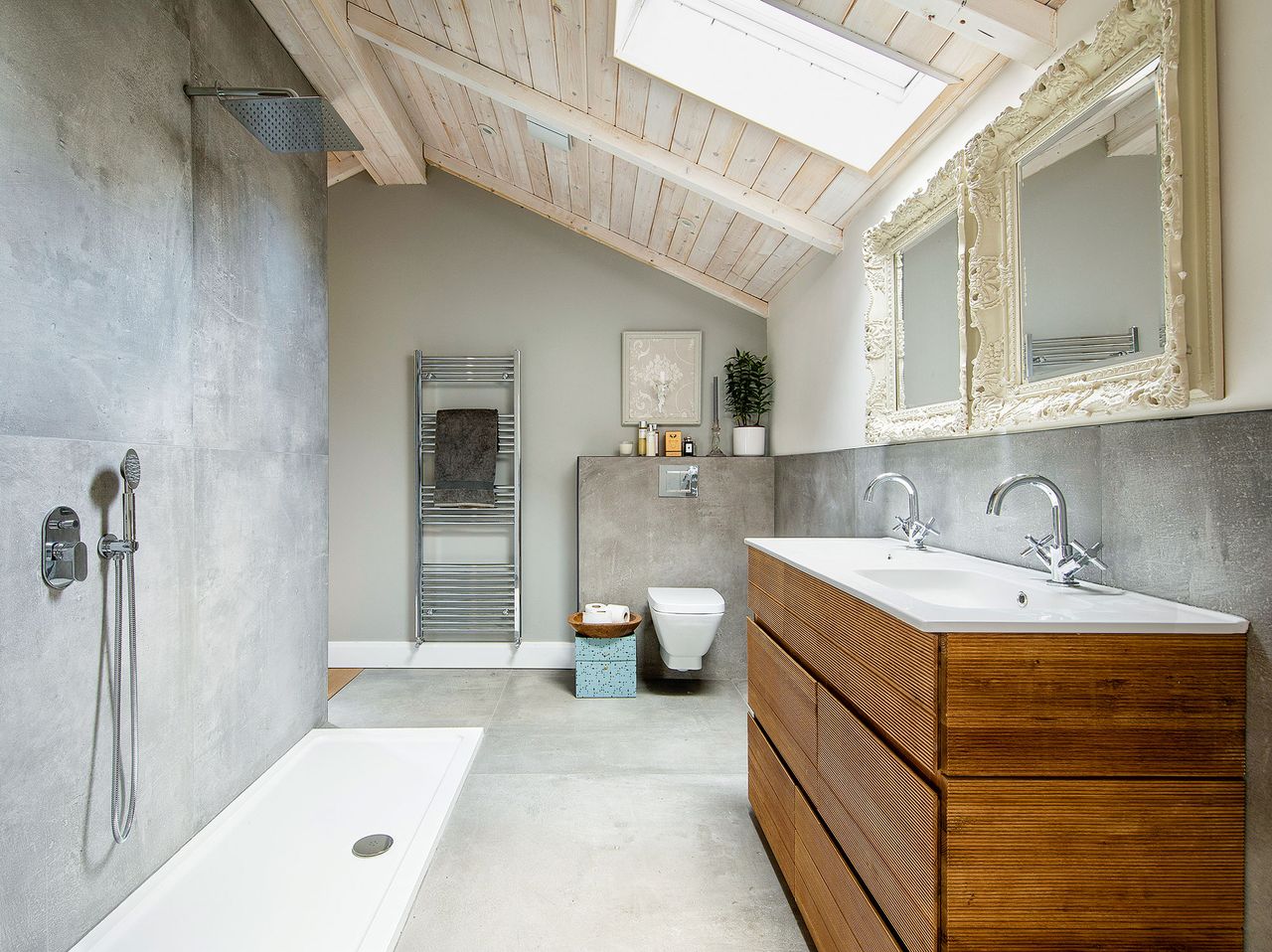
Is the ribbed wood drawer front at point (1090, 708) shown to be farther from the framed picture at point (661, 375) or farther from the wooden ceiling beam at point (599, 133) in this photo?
the framed picture at point (661, 375)

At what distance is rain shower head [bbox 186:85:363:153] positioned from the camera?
5.60ft

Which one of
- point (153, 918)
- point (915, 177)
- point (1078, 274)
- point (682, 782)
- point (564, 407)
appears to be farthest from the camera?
point (564, 407)

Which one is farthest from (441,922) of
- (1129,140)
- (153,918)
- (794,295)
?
(794,295)

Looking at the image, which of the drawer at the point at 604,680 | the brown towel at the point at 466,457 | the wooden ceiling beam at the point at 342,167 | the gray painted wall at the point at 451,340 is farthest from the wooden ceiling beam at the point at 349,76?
the drawer at the point at 604,680

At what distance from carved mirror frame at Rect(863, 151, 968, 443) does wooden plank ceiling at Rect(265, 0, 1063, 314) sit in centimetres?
17

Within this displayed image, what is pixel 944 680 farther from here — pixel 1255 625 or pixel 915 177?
pixel 915 177

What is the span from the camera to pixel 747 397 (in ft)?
11.3

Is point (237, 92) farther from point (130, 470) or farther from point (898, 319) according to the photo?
point (898, 319)

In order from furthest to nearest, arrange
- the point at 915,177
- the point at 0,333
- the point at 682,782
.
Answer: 1. the point at 682,782
2. the point at 915,177
3. the point at 0,333

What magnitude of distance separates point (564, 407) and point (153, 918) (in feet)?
8.73

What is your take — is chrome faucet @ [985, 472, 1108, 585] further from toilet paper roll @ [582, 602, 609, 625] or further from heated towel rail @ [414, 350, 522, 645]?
heated towel rail @ [414, 350, 522, 645]

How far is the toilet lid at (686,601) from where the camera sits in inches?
115

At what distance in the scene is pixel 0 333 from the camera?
1.14 m

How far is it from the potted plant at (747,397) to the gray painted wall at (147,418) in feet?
6.75
